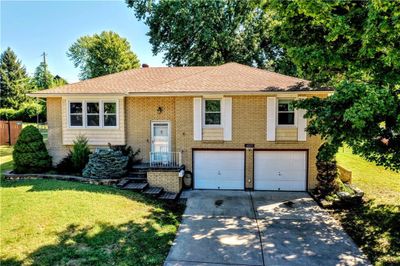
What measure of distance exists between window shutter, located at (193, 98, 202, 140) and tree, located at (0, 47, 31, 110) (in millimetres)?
40807

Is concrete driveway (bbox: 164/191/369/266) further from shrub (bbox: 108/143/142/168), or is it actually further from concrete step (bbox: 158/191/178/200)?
shrub (bbox: 108/143/142/168)

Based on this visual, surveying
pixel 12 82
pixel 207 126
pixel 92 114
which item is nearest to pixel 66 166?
pixel 92 114

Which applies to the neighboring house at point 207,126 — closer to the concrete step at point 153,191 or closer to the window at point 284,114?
Result: the window at point 284,114

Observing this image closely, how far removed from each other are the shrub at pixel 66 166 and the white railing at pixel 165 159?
384 centimetres

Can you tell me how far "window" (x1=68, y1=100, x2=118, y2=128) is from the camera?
12867mm

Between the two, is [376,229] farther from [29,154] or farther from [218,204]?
[29,154]

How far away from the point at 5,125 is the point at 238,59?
20.6m

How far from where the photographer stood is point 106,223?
7660mm

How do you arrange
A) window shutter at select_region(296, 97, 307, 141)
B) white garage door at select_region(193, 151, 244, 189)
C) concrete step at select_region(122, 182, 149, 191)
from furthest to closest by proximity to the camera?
white garage door at select_region(193, 151, 244, 189) → window shutter at select_region(296, 97, 307, 141) → concrete step at select_region(122, 182, 149, 191)

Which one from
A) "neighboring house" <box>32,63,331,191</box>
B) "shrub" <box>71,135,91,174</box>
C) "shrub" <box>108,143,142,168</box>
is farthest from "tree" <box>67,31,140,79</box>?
"shrub" <box>108,143,142,168</box>

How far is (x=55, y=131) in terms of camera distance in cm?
1319

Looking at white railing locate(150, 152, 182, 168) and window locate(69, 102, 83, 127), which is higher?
window locate(69, 102, 83, 127)

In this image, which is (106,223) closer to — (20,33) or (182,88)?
(182,88)

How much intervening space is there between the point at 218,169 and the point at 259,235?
16.0 ft
